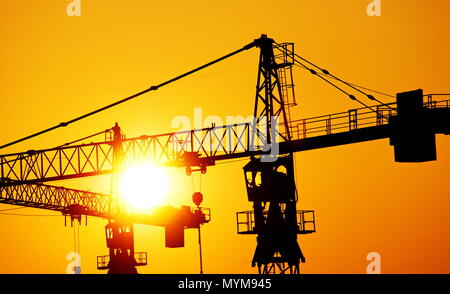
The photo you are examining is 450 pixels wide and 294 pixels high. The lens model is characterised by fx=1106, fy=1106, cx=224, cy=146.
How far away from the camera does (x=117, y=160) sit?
9575 cm

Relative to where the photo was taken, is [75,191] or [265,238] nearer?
[265,238]

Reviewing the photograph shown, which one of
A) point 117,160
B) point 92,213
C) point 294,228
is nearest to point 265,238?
point 294,228

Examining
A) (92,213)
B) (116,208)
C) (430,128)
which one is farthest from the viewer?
(92,213)

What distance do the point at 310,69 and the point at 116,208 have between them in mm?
40663

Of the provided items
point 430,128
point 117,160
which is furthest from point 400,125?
point 117,160
